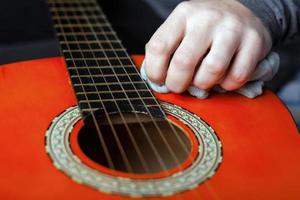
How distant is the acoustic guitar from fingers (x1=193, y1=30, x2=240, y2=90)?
0.05 m

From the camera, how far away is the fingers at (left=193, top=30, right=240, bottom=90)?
25.3 inches

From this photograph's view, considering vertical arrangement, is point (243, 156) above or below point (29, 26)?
above

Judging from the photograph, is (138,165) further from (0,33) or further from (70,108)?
(0,33)

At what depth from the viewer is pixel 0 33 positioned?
3.74ft

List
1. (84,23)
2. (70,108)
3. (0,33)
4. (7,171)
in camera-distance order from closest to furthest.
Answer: (7,171), (70,108), (84,23), (0,33)

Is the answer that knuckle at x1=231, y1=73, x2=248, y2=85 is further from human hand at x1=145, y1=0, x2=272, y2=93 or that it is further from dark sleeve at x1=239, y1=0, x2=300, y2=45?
dark sleeve at x1=239, y1=0, x2=300, y2=45

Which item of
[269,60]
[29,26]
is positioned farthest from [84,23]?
[269,60]

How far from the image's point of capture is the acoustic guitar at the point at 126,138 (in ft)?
1.68

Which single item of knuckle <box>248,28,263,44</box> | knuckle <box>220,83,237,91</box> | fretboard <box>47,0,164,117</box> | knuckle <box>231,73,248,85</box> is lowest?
fretboard <box>47,0,164,117</box>

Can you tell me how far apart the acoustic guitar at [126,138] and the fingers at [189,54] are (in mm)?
47

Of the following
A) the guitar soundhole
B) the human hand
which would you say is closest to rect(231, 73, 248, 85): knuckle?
the human hand

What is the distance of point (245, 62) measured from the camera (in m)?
0.66

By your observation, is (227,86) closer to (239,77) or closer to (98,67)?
(239,77)

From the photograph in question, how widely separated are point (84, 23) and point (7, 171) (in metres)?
0.50
